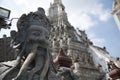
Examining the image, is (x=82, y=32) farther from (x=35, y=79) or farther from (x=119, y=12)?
(x=35, y=79)

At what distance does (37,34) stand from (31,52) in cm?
38

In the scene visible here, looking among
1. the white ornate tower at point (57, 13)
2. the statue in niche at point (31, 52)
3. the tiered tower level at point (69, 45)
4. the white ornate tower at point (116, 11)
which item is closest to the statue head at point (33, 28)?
the statue in niche at point (31, 52)

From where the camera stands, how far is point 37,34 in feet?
13.6

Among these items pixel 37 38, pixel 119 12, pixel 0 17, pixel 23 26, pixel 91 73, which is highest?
pixel 119 12

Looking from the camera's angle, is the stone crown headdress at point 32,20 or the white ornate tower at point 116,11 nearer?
the stone crown headdress at point 32,20

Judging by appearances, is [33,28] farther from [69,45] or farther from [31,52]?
[69,45]

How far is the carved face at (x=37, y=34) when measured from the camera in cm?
408

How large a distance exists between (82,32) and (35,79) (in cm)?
4013

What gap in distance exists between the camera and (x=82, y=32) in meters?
43.5

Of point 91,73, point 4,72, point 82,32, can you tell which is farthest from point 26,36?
point 82,32

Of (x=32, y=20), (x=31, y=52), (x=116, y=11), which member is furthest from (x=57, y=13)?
(x=31, y=52)

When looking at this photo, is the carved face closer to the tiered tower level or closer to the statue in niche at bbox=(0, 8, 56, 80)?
the statue in niche at bbox=(0, 8, 56, 80)

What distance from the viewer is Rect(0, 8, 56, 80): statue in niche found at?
3.87 meters

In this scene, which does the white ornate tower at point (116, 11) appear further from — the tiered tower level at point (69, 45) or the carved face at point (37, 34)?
the carved face at point (37, 34)
